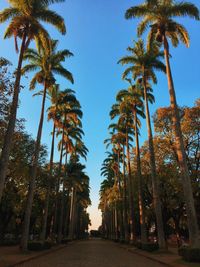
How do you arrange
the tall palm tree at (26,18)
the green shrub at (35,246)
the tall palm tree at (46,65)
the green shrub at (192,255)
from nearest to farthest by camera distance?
the green shrub at (192,255), the tall palm tree at (26,18), the green shrub at (35,246), the tall palm tree at (46,65)

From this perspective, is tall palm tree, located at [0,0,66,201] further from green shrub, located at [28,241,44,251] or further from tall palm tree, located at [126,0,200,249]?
green shrub, located at [28,241,44,251]

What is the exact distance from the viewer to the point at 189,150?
106 feet

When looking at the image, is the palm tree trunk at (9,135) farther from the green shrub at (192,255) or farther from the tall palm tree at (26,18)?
the green shrub at (192,255)

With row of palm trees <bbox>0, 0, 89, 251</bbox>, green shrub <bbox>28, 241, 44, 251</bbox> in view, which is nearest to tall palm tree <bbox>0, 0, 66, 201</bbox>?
row of palm trees <bbox>0, 0, 89, 251</bbox>

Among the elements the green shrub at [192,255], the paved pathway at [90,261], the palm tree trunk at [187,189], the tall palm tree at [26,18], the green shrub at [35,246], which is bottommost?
the paved pathway at [90,261]

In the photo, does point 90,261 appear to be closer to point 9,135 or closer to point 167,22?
point 9,135

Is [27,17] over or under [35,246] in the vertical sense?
over

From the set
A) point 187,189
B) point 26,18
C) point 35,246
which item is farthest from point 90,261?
point 26,18

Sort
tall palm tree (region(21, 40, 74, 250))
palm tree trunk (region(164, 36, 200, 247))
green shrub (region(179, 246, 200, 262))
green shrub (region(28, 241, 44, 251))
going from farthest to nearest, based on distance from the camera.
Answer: tall palm tree (region(21, 40, 74, 250)) → green shrub (region(28, 241, 44, 251)) → palm tree trunk (region(164, 36, 200, 247)) → green shrub (region(179, 246, 200, 262))

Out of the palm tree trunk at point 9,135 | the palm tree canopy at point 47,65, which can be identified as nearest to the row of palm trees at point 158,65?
the palm tree canopy at point 47,65

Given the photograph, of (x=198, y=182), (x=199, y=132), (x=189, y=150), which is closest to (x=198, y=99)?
(x=199, y=132)

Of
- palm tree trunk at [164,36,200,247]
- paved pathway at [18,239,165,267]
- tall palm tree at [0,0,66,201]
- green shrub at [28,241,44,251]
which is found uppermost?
tall palm tree at [0,0,66,201]

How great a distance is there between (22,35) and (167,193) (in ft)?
78.0

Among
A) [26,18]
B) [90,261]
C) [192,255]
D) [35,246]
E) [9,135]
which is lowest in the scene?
[90,261]
